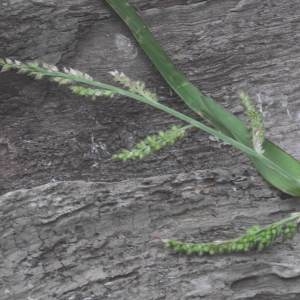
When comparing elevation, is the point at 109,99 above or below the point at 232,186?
above

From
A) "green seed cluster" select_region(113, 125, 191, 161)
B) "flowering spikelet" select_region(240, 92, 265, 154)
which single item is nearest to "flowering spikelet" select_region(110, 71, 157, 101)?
"green seed cluster" select_region(113, 125, 191, 161)

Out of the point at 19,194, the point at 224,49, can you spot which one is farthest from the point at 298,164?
the point at 19,194

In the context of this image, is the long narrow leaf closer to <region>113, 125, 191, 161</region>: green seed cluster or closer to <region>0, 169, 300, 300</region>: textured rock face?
<region>0, 169, 300, 300</region>: textured rock face

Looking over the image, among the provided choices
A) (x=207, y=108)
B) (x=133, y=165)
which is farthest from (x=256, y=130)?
(x=133, y=165)

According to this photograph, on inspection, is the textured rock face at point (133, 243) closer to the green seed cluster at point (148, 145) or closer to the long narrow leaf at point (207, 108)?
the long narrow leaf at point (207, 108)

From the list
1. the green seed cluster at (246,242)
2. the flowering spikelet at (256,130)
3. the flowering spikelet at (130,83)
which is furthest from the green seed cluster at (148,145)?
the green seed cluster at (246,242)

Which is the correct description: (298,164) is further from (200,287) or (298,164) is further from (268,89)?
(200,287)
